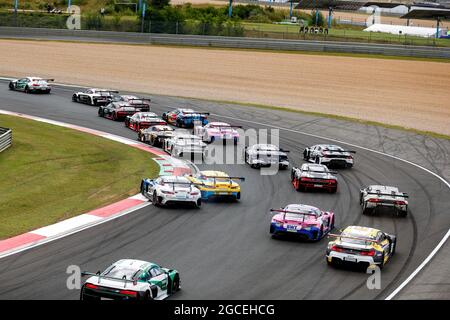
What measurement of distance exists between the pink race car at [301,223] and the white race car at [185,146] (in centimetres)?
1472

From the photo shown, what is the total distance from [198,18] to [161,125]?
70157mm

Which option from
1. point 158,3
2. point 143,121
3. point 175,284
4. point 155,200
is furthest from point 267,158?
point 158,3

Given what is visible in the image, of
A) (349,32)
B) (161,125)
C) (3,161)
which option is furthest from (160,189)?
(349,32)

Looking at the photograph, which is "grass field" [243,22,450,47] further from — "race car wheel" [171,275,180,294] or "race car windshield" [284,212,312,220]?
"race car wheel" [171,275,180,294]

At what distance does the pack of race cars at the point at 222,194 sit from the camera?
22953 mm

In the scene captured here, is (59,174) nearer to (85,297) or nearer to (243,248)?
(243,248)

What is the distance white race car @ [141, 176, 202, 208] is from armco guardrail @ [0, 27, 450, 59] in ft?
199

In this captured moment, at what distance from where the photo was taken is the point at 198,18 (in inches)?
4697

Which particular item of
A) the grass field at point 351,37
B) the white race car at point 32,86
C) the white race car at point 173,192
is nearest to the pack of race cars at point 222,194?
the white race car at point 173,192

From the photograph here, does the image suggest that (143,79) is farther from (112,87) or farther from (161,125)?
(161,125)

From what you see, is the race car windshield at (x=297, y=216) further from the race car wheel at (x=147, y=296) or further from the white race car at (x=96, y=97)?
the white race car at (x=96, y=97)

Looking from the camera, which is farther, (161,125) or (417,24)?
(417,24)

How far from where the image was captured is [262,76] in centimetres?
7938

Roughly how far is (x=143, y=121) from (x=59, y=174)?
13413 mm
